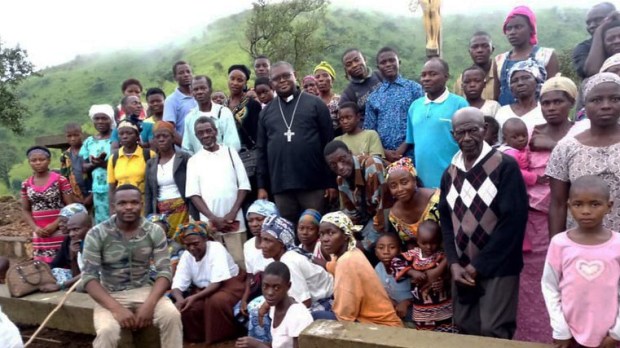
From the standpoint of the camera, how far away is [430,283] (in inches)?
154

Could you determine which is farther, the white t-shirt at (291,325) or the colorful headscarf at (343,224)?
the colorful headscarf at (343,224)

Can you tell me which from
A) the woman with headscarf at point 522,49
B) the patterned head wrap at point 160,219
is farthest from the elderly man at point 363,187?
the patterned head wrap at point 160,219

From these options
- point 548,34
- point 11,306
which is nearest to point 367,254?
Answer: point 11,306

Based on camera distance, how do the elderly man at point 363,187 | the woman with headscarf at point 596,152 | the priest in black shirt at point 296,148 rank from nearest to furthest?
the woman with headscarf at point 596,152, the elderly man at point 363,187, the priest in black shirt at point 296,148

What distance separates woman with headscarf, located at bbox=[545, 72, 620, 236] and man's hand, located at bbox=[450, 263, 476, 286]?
1.78 feet

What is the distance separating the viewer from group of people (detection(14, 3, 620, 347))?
3.09 meters

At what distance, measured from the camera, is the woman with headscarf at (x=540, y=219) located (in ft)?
12.3

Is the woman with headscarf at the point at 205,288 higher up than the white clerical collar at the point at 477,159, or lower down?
lower down

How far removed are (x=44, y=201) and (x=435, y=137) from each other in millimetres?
4425

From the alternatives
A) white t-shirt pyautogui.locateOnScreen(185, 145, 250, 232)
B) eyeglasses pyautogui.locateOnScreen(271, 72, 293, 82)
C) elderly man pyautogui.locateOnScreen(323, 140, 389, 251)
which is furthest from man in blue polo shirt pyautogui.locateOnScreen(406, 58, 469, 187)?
white t-shirt pyautogui.locateOnScreen(185, 145, 250, 232)

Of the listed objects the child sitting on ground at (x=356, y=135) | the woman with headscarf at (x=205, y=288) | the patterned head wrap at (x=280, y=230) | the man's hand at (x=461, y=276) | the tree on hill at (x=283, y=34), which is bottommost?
the woman with headscarf at (x=205, y=288)

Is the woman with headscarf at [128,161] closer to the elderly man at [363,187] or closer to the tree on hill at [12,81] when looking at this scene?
the elderly man at [363,187]

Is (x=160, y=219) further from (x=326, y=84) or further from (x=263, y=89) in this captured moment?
(x=326, y=84)

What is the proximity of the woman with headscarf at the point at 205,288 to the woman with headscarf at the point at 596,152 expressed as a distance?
285 centimetres
